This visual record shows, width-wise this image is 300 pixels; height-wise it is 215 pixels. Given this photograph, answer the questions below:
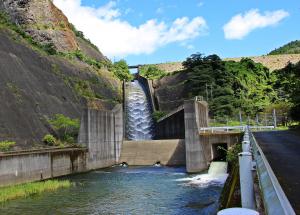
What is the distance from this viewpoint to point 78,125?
32656mm

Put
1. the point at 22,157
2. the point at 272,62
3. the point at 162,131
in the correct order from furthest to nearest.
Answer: the point at 272,62, the point at 162,131, the point at 22,157

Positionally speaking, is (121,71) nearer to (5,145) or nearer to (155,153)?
(155,153)

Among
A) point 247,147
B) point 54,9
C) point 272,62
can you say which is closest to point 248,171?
point 247,147

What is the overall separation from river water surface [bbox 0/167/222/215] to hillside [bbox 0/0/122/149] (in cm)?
544

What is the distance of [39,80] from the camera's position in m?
34.2

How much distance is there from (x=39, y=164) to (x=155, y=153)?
12.1m

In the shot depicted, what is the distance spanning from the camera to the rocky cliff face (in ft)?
186

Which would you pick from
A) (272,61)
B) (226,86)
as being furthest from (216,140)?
(272,61)

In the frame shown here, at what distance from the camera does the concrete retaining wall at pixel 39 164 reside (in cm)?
2009

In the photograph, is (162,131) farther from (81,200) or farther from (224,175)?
(81,200)

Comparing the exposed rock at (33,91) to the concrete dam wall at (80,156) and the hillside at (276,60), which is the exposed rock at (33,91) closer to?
the concrete dam wall at (80,156)

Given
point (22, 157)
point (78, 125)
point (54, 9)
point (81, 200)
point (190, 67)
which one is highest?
point (54, 9)

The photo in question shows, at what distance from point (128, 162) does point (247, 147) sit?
29156 mm

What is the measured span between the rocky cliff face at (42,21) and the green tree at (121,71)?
23.3ft
